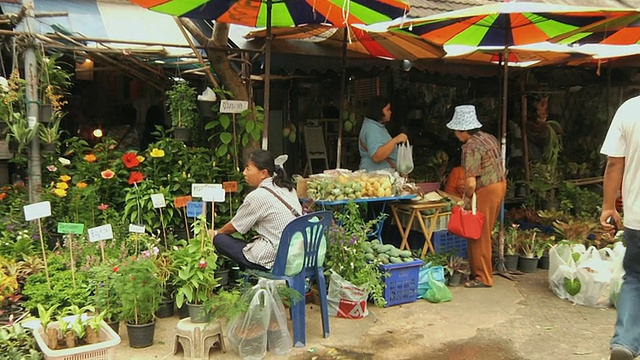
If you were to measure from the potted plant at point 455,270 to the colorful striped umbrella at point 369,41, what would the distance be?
2.76 metres

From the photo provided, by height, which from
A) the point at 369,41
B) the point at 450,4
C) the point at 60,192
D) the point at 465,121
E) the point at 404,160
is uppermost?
the point at 450,4

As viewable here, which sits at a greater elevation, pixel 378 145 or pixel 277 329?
pixel 378 145

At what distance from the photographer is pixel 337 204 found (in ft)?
18.1

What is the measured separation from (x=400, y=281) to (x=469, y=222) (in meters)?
0.98

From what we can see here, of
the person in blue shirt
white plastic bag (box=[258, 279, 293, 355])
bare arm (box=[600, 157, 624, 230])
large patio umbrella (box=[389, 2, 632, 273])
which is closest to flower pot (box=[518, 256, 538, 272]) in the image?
large patio umbrella (box=[389, 2, 632, 273])

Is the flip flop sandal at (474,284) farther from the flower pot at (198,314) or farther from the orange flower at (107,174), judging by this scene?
the orange flower at (107,174)

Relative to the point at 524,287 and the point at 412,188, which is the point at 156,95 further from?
the point at 524,287

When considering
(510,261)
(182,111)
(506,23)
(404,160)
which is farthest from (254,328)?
(506,23)

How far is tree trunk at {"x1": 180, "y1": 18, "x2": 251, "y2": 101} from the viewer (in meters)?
5.59

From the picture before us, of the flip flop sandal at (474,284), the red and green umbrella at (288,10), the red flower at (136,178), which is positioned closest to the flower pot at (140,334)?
the red flower at (136,178)

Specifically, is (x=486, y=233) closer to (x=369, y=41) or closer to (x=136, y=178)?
(x=369, y=41)

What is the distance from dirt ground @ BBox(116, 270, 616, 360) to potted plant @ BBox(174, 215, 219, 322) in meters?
0.38

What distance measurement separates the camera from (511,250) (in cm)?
656

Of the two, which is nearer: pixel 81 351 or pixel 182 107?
pixel 81 351
